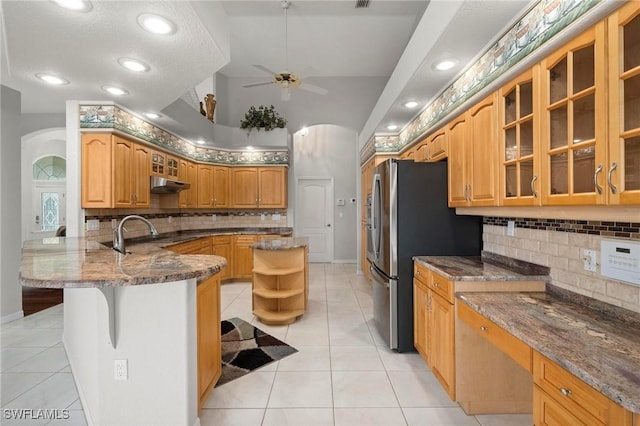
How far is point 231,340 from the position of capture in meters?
3.06

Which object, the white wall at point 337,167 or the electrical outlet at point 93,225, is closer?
the electrical outlet at point 93,225

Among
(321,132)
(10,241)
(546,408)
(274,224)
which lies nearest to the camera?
(546,408)

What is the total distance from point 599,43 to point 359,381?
95.4 inches

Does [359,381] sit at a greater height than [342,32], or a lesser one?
lesser

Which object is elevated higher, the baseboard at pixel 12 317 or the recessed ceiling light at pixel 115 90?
the recessed ceiling light at pixel 115 90

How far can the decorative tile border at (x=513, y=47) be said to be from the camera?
4.61ft

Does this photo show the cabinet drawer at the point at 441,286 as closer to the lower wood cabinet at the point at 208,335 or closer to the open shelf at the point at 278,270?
the lower wood cabinet at the point at 208,335

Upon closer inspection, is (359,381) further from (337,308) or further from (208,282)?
(337,308)

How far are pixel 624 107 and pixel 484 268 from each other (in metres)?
1.29

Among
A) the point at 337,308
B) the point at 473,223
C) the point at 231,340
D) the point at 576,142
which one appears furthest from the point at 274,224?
the point at 576,142

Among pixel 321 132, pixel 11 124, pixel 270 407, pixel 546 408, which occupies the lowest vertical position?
pixel 270 407

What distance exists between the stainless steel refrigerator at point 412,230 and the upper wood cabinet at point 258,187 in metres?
3.47

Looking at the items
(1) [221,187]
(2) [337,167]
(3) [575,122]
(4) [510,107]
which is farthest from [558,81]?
(2) [337,167]

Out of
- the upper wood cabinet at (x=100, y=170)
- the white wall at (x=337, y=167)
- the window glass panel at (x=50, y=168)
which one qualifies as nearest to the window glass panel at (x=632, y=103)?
the upper wood cabinet at (x=100, y=170)
